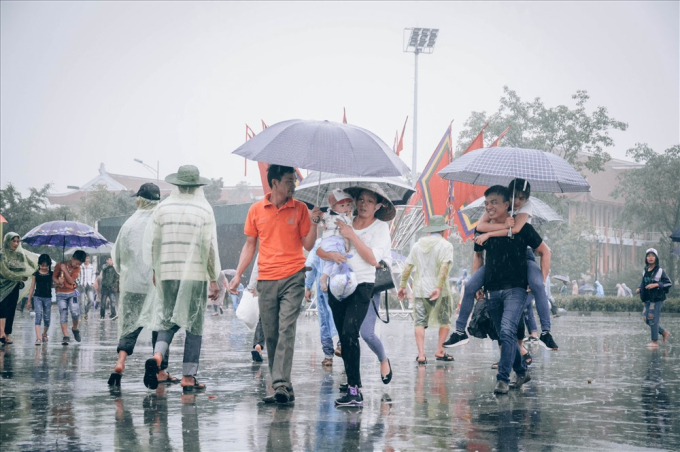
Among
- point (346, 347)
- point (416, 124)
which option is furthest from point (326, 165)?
point (416, 124)

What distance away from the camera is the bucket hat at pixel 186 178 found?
28.7 ft

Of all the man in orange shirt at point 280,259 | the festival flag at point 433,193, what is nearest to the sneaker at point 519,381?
the man in orange shirt at point 280,259

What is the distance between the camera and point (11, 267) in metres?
14.2

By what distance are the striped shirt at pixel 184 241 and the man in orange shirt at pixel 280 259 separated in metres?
0.73

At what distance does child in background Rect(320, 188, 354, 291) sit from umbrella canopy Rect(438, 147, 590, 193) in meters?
1.60

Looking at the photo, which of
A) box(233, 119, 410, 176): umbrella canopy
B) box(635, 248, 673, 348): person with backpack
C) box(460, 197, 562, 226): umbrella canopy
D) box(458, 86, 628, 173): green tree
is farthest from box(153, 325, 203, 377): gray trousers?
box(458, 86, 628, 173): green tree

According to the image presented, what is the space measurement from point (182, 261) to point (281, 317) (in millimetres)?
1321

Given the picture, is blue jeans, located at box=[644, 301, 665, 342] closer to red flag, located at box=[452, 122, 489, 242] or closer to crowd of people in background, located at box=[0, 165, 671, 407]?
crowd of people in background, located at box=[0, 165, 671, 407]

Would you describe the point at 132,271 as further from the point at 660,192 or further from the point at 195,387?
the point at 660,192

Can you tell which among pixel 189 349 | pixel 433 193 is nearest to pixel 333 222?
pixel 189 349

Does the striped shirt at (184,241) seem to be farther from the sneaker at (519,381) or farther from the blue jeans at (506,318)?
the sneaker at (519,381)

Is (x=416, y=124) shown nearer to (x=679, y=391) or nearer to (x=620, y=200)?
(x=679, y=391)

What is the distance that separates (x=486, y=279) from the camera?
9.02m

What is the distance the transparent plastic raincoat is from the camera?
38.7 ft
